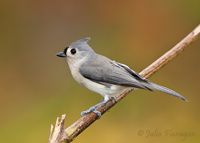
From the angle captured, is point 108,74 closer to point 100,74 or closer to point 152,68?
point 100,74

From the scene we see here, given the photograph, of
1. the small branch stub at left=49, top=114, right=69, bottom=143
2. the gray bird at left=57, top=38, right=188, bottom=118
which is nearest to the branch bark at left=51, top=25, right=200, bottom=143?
the gray bird at left=57, top=38, right=188, bottom=118

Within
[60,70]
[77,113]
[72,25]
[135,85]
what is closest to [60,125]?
[135,85]

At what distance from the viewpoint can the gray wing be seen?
7.52 ft

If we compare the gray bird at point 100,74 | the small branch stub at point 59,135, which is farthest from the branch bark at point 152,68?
the small branch stub at point 59,135

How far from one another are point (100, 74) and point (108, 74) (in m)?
0.06

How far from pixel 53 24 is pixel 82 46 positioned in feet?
4.25

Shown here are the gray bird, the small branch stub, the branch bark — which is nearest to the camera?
the small branch stub

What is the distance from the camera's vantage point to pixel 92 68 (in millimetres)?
2420

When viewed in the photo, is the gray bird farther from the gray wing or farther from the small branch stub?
the small branch stub

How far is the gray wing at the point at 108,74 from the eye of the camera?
229 centimetres

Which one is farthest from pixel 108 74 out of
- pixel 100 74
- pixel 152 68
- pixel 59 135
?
pixel 59 135

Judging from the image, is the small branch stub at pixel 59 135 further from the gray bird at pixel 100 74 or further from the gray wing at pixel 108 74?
the gray wing at pixel 108 74

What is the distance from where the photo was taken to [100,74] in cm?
237

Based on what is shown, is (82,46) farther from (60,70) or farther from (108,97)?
(60,70)
